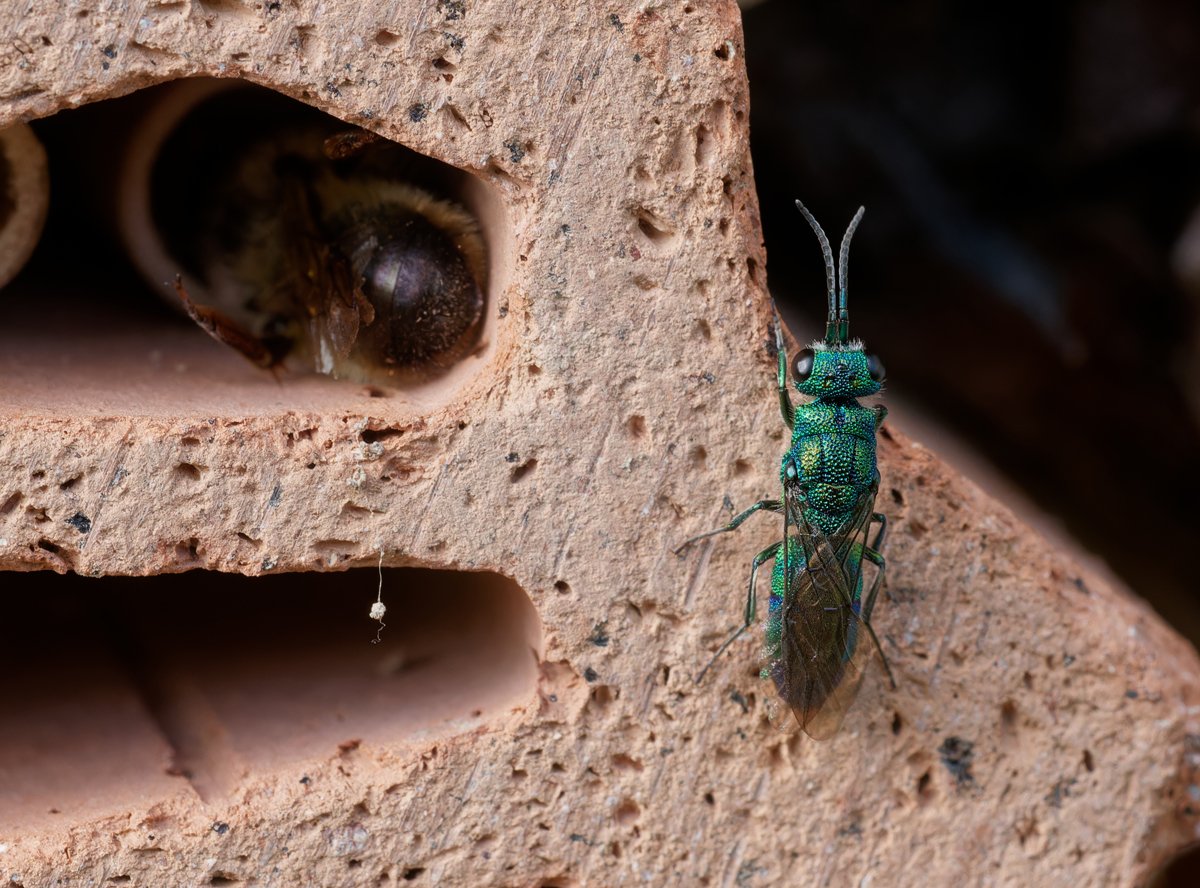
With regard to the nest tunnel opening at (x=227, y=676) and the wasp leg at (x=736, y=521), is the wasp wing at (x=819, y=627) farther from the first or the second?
the nest tunnel opening at (x=227, y=676)

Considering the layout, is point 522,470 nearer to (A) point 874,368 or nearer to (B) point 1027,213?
(A) point 874,368

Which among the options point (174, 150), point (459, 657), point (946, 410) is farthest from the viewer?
point (946, 410)

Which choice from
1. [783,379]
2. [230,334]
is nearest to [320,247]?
[230,334]

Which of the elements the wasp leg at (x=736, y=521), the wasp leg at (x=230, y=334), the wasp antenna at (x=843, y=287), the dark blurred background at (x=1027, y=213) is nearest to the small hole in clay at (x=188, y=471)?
the wasp leg at (x=230, y=334)

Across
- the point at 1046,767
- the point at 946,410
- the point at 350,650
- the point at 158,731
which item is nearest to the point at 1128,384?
the point at 946,410

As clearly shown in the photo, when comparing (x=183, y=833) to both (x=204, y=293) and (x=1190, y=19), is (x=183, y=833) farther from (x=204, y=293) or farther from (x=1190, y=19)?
(x=1190, y=19)
